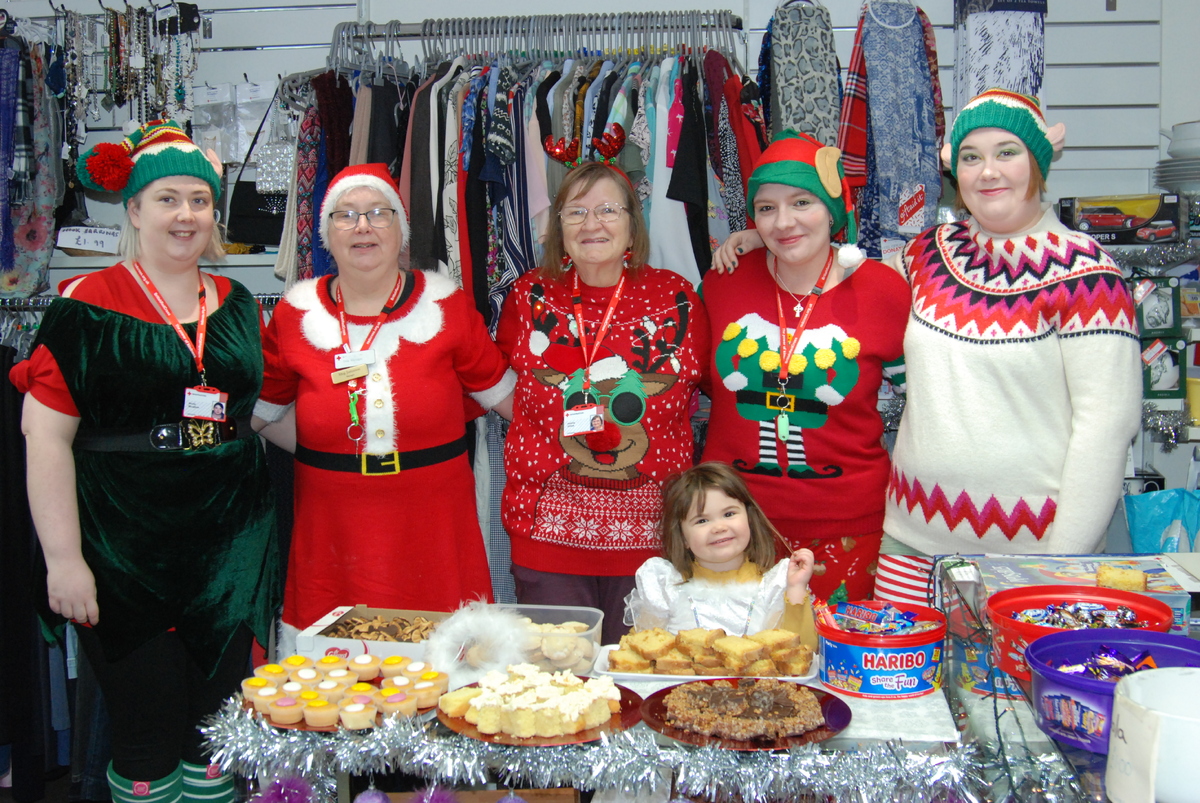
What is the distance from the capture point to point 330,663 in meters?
1.65

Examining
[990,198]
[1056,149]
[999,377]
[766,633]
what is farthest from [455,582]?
[1056,149]

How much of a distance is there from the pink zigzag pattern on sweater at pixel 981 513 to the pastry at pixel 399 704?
4.40 ft

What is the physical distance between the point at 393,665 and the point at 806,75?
2.28 metres

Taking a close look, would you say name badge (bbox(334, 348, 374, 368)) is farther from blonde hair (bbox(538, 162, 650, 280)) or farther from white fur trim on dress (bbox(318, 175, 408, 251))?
blonde hair (bbox(538, 162, 650, 280))

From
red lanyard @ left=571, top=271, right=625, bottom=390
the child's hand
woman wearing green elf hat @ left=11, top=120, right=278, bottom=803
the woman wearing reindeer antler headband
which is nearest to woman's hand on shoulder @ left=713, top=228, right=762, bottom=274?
the woman wearing reindeer antler headband

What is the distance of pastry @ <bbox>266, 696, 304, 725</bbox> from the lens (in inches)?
57.6

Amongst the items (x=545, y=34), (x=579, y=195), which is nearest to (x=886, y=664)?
(x=579, y=195)

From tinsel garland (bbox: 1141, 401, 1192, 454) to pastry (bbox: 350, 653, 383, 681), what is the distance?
8.74 feet

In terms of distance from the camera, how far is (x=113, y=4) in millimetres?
4043

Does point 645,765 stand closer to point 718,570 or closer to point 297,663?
point 297,663

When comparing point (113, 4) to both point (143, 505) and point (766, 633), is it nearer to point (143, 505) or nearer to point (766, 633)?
point (143, 505)

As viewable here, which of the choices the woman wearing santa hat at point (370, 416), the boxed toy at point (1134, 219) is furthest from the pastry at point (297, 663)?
the boxed toy at point (1134, 219)

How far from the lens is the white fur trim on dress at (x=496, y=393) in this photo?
272 cm

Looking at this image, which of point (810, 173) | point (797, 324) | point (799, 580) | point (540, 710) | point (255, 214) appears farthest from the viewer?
point (255, 214)
